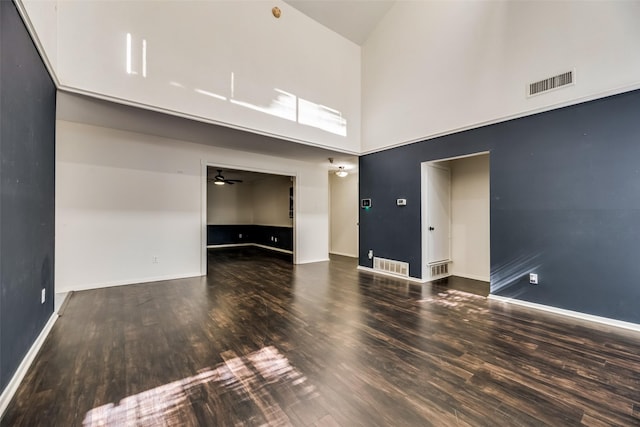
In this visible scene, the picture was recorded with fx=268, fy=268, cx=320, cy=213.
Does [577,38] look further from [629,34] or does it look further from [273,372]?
[273,372]

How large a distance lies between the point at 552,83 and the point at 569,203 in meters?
1.53

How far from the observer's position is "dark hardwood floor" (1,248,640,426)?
64.4 inches

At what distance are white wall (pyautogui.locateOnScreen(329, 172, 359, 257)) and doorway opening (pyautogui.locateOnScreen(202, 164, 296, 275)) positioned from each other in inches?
56.1

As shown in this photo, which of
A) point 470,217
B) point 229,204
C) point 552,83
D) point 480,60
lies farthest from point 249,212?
point 552,83

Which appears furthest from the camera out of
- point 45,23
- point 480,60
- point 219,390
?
point 480,60

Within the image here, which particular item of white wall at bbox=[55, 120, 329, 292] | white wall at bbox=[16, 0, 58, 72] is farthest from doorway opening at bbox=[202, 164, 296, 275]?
white wall at bbox=[16, 0, 58, 72]

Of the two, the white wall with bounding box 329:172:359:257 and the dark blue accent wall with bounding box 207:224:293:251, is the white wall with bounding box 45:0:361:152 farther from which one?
the dark blue accent wall with bounding box 207:224:293:251

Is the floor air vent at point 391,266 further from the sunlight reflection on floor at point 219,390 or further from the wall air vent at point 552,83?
the sunlight reflection on floor at point 219,390

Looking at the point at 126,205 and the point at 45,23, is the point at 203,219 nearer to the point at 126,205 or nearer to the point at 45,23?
the point at 126,205

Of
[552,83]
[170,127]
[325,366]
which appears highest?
[552,83]

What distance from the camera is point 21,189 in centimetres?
214

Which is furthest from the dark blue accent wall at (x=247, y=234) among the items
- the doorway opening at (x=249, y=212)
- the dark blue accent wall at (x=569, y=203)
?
the dark blue accent wall at (x=569, y=203)

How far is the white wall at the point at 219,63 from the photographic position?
3.24m

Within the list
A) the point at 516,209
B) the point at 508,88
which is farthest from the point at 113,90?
the point at 516,209
